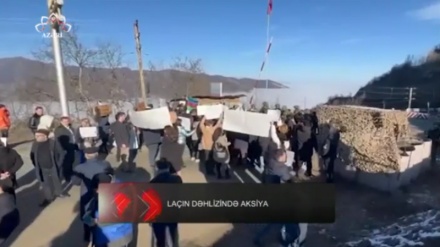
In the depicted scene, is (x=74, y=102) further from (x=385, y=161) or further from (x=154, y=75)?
(x=385, y=161)

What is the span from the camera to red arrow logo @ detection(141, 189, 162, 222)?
2.61 metres

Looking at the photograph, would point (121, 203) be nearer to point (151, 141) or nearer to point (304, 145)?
→ point (151, 141)

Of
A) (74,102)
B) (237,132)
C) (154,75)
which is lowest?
(237,132)

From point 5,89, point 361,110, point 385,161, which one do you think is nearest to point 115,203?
point 5,89

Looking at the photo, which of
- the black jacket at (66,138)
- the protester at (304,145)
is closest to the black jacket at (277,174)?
the protester at (304,145)

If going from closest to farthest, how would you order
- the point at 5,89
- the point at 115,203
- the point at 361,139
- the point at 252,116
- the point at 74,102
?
the point at 115,203
the point at 252,116
the point at 74,102
the point at 5,89
the point at 361,139

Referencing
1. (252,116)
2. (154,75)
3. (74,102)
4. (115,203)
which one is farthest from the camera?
(74,102)

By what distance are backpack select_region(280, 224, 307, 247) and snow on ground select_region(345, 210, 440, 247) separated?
574mm

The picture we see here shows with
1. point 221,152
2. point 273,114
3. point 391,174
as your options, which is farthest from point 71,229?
point 391,174

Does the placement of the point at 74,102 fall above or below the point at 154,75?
below

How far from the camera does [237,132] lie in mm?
4574

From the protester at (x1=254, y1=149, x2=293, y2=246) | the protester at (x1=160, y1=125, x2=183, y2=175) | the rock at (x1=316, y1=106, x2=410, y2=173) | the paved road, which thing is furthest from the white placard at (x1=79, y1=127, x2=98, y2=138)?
the rock at (x1=316, y1=106, x2=410, y2=173)

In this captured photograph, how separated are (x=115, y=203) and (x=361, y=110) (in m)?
5.11

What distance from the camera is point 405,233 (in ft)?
12.3
